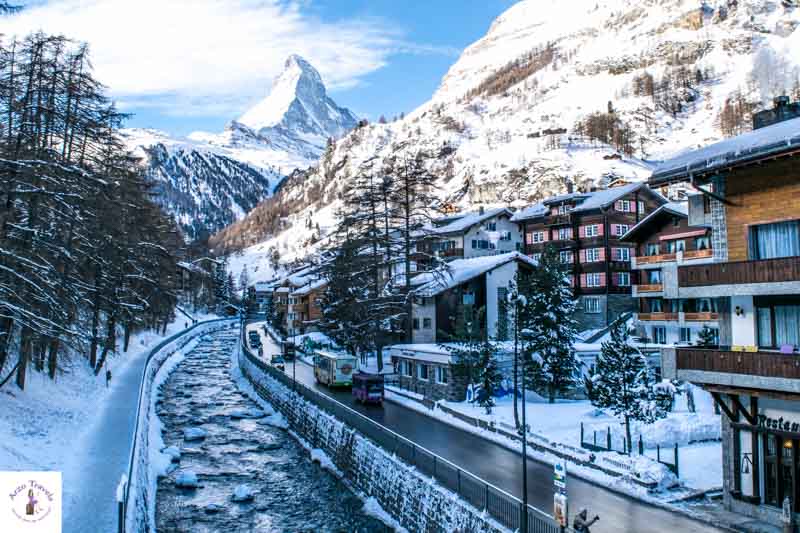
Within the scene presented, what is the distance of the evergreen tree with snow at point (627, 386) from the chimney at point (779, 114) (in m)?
10.7

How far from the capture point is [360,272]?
5881cm

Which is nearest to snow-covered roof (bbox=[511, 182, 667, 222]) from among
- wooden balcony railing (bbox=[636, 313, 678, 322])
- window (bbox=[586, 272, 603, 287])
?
window (bbox=[586, 272, 603, 287])

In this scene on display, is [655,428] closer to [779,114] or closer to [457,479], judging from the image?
[457,479]

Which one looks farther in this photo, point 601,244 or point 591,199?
point 591,199

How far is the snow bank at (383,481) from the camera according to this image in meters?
22.5

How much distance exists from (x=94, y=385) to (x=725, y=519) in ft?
128

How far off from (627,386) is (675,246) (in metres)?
31.1

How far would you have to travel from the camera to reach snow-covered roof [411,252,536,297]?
5306 cm

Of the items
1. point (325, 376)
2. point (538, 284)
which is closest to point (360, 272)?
point (325, 376)

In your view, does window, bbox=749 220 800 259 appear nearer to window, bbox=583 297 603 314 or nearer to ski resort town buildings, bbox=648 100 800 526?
ski resort town buildings, bbox=648 100 800 526

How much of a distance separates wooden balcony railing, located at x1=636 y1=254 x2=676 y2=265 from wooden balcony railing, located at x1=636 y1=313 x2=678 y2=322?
179 inches

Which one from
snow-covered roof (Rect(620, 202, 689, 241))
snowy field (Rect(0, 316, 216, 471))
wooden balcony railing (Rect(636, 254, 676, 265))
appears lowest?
snowy field (Rect(0, 316, 216, 471))

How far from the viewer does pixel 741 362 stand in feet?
63.7

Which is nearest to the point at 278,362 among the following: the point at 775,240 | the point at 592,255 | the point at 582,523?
the point at 592,255
